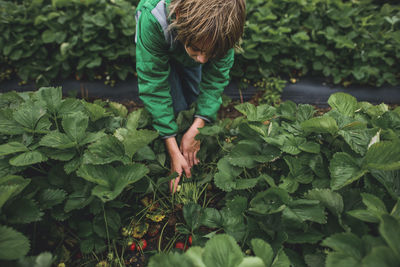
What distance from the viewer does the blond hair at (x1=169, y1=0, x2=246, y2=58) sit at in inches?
42.5

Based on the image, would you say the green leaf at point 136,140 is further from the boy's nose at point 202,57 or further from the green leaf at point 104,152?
the boy's nose at point 202,57

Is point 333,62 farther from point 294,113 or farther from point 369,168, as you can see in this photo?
point 369,168

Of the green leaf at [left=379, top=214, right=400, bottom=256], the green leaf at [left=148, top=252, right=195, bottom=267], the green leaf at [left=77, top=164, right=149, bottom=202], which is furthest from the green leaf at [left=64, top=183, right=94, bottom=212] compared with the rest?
the green leaf at [left=379, top=214, right=400, bottom=256]

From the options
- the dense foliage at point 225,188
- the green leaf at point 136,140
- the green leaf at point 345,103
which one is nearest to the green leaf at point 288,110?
the dense foliage at point 225,188

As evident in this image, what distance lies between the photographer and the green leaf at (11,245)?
2.21 feet

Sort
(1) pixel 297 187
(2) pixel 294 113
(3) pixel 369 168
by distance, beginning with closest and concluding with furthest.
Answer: (3) pixel 369 168, (1) pixel 297 187, (2) pixel 294 113

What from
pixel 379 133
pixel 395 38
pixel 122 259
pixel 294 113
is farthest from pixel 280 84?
pixel 122 259

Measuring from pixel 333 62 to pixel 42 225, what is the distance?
292 cm

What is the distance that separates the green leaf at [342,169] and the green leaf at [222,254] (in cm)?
43

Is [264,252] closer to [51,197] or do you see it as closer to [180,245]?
[180,245]

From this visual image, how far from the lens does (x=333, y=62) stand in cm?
275

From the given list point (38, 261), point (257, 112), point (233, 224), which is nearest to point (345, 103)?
point (257, 112)

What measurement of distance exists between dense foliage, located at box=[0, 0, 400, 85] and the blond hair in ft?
4.80

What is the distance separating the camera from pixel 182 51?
5.12 ft
